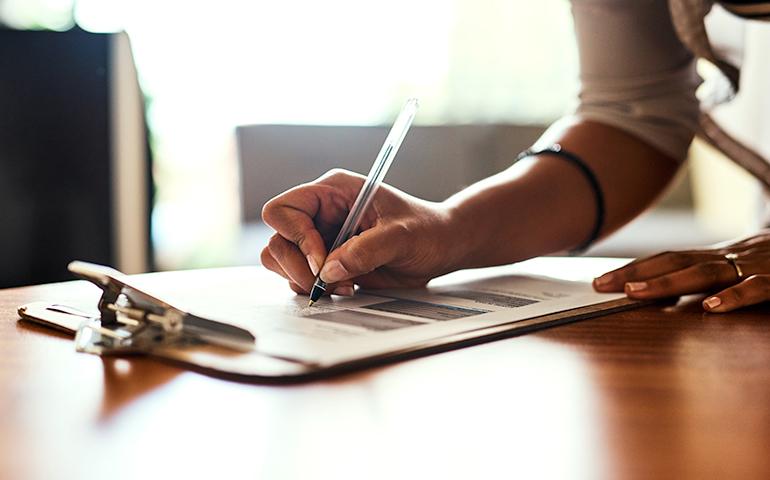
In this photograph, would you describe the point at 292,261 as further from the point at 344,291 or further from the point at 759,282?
the point at 759,282

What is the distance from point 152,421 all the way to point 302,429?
8 cm

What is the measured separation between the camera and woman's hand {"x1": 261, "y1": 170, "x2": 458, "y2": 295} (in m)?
0.75

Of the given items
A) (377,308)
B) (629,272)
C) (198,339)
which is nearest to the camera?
(198,339)

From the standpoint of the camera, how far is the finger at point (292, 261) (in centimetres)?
78

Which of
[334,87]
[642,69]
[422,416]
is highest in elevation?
[334,87]

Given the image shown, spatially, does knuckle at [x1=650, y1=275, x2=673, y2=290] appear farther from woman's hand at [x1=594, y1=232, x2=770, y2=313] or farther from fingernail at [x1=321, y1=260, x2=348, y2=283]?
fingernail at [x1=321, y1=260, x2=348, y2=283]

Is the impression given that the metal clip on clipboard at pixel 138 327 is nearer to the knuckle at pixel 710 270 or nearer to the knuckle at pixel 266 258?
the knuckle at pixel 266 258

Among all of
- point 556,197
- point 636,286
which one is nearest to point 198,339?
point 636,286

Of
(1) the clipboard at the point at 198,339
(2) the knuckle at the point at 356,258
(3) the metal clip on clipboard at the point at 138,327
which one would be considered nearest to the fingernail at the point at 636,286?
(1) the clipboard at the point at 198,339

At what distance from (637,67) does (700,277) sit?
0.49 metres

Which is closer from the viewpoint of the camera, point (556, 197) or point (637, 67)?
point (556, 197)

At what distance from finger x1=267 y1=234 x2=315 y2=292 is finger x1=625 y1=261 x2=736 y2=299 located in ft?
0.91

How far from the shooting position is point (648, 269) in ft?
2.67

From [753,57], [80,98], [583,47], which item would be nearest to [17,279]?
[80,98]
